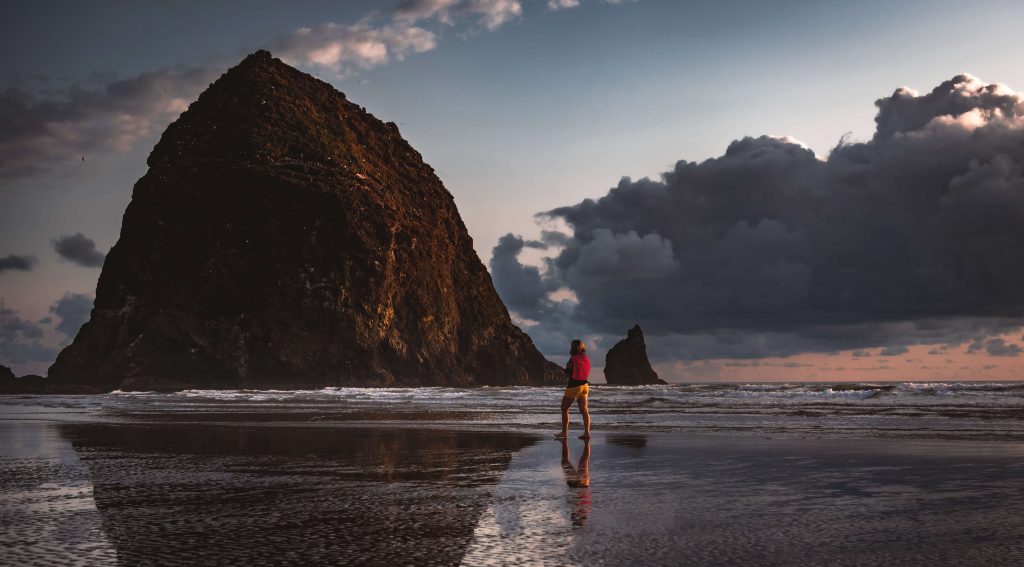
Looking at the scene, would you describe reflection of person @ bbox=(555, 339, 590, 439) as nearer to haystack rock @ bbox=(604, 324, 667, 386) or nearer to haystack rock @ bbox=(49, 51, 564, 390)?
haystack rock @ bbox=(49, 51, 564, 390)

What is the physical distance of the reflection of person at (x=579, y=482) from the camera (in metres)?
6.67

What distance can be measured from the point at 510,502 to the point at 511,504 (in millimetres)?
122

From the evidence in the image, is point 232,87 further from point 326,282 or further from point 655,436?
point 655,436

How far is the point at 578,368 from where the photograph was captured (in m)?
16.2

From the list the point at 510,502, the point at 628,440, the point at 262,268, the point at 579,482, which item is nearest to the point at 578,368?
the point at 628,440

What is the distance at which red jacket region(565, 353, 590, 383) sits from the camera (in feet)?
53.2

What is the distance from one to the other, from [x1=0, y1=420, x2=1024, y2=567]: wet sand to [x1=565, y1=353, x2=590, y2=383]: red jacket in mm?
2972

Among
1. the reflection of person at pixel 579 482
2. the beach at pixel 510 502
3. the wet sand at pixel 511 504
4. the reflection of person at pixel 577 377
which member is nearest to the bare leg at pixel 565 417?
the reflection of person at pixel 577 377

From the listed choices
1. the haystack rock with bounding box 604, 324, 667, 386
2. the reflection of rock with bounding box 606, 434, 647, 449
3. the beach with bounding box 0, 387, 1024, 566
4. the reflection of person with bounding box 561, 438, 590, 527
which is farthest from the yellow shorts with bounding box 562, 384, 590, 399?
the haystack rock with bounding box 604, 324, 667, 386

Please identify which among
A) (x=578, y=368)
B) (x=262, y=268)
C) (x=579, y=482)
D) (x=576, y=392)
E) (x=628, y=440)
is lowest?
(x=628, y=440)

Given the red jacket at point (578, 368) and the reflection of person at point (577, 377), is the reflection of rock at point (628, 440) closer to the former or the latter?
the reflection of person at point (577, 377)

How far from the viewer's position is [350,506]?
7.11 meters

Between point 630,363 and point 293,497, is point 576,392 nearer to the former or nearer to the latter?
point 293,497

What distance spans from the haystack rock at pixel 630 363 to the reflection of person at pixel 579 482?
371 feet
